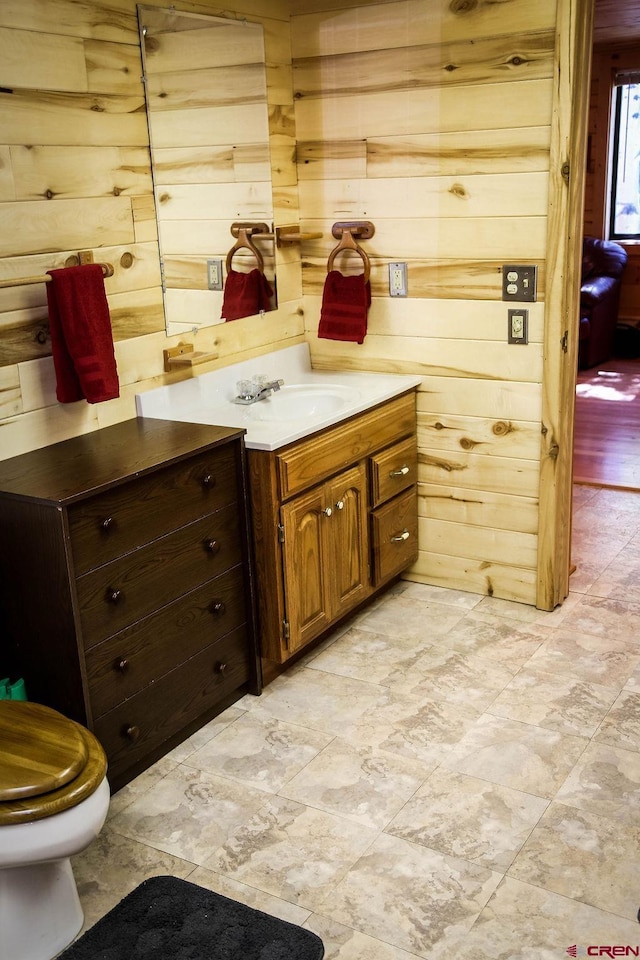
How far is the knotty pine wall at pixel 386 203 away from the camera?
2539 millimetres

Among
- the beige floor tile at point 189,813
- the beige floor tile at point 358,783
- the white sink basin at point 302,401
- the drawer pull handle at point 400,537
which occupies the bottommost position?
the beige floor tile at point 189,813

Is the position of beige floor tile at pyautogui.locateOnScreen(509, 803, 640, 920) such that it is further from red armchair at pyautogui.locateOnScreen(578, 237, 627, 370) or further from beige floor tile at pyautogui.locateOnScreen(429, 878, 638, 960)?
red armchair at pyautogui.locateOnScreen(578, 237, 627, 370)

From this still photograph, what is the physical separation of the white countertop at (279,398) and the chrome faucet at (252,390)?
0.8 inches

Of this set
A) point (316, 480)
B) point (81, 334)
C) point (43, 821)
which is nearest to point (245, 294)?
point (316, 480)

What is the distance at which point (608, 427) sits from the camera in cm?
549

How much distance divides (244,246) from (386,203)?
52 centimetres

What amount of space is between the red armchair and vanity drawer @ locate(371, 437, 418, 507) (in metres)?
3.56

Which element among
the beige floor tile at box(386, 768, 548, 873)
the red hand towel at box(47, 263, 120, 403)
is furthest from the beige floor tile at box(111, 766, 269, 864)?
the red hand towel at box(47, 263, 120, 403)

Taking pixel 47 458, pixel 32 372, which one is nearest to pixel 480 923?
pixel 47 458

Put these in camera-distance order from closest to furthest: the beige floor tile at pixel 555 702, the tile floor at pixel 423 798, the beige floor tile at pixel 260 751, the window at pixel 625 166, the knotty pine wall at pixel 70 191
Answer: the tile floor at pixel 423 798 → the knotty pine wall at pixel 70 191 → the beige floor tile at pixel 260 751 → the beige floor tile at pixel 555 702 → the window at pixel 625 166

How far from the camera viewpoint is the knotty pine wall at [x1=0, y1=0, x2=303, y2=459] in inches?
95.7

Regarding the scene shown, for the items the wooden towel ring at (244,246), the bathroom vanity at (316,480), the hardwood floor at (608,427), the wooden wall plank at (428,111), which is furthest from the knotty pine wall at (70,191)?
the hardwood floor at (608,427)

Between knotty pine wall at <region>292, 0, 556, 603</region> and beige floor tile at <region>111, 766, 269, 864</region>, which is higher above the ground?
knotty pine wall at <region>292, 0, 556, 603</region>

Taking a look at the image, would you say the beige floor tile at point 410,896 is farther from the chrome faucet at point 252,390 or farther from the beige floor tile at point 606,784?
the chrome faucet at point 252,390
